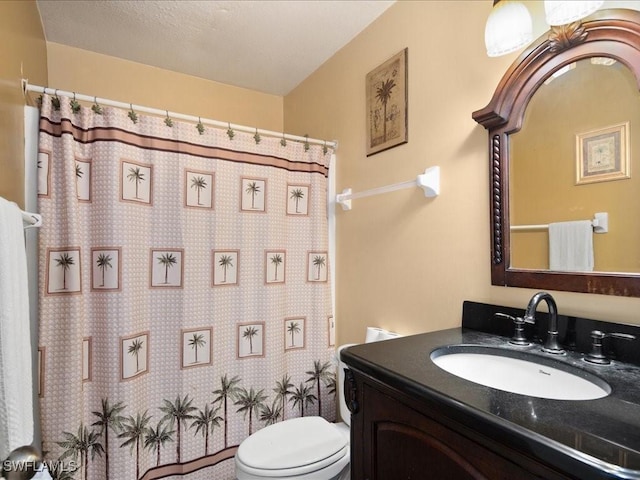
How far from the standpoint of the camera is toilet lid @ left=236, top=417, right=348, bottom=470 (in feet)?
4.16

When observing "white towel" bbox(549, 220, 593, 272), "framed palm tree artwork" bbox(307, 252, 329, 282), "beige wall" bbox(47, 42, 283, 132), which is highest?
"beige wall" bbox(47, 42, 283, 132)

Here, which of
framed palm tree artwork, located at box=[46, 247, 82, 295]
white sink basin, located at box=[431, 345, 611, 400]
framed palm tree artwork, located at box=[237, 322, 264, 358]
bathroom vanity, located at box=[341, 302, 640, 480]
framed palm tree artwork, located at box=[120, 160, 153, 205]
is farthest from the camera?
framed palm tree artwork, located at box=[237, 322, 264, 358]

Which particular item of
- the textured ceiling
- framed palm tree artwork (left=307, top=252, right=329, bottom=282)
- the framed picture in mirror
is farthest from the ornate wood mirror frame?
framed palm tree artwork (left=307, top=252, right=329, bottom=282)

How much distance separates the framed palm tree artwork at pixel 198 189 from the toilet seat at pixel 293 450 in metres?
1.06

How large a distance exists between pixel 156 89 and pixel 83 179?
3.65 ft

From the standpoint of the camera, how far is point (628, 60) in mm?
873

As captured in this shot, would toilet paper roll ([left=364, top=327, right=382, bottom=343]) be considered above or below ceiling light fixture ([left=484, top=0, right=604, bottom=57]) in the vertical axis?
below

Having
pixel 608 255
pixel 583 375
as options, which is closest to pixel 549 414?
pixel 583 375

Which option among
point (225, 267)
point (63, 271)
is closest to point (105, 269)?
point (63, 271)

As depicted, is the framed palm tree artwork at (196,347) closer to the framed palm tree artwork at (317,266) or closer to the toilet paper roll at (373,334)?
the framed palm tree artwork at (317,266)

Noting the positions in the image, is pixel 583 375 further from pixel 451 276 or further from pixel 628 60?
pixel 628 60

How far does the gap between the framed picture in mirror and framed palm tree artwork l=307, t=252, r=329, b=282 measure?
4.12 feet

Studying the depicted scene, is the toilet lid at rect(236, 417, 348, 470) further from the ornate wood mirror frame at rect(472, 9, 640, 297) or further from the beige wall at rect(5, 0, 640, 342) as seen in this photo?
the ornate wood mirror frame at rect(472, 9, 640, 297)

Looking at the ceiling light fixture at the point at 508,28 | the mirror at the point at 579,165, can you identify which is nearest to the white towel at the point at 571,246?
the mirror at the point at 579,165
